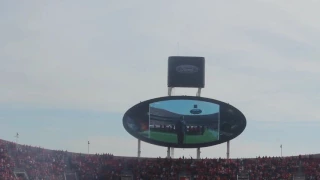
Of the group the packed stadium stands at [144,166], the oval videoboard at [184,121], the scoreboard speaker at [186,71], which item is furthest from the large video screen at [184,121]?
the packed stadium stands at [144,166]

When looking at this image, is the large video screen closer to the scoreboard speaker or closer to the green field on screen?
the green field on screen

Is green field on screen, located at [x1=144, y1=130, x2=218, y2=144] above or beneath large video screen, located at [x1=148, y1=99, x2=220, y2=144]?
beneath

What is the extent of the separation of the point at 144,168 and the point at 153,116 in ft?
13.7

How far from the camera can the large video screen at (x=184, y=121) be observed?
49625 mm

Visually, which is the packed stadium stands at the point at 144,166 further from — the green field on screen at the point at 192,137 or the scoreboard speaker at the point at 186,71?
the scoreboard speaker at the point at 186,71

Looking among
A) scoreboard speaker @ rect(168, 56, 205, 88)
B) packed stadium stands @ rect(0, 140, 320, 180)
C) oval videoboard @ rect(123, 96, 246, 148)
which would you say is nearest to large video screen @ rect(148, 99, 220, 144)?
oval videoboard @ rect(123, 96, 246, 148)

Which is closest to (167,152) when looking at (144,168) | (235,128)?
(144,168)

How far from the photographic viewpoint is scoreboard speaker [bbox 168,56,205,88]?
50.0 meters

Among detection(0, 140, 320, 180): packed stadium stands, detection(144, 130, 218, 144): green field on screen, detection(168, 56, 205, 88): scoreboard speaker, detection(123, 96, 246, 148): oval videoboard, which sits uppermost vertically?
detection(168, 56, 205, 88): scoreboard speaker

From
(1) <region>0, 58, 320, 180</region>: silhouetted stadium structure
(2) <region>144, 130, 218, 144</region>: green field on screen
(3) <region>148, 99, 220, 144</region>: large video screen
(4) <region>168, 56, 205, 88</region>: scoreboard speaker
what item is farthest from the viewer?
(4) <region>168, 56, 205, 88</region>: scoreboard speaker

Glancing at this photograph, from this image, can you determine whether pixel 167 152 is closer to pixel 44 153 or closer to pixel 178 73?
pixel 178 73

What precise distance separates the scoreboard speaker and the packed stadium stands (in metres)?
6.19

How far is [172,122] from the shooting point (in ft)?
163

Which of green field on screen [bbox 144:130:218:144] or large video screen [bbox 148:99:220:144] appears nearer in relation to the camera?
large video screen [bbox 148:99:220:144]
